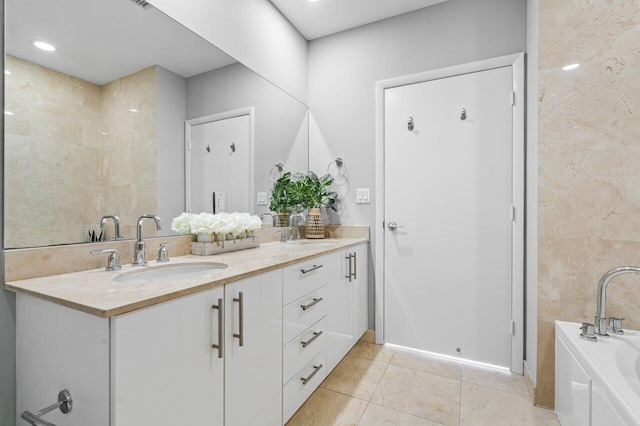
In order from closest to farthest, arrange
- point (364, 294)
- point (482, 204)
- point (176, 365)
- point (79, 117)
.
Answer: point (176, 365) → point (79, 117) → point (482, 204) → point (364, 294)

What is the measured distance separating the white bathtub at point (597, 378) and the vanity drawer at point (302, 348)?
1152 mm

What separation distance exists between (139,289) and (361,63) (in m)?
2.31

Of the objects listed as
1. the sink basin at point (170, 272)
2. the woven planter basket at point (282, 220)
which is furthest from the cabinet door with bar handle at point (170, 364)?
the woven planter basket at point (282, 220)

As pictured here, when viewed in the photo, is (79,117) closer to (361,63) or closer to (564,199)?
(361,63)

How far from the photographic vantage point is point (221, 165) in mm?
1854

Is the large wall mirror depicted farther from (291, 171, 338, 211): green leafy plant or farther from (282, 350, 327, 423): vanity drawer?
(282, 350, 327, 423): vanity drawer

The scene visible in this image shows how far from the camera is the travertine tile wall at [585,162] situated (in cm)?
145

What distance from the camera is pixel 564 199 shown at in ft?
5.15

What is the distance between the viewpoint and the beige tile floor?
1.55m

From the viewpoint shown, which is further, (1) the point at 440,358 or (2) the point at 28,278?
(1) the point at 440,358

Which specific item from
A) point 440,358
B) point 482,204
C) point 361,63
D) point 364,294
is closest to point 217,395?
point 364,294

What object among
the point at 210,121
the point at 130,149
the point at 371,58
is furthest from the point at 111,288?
the point at 371,58

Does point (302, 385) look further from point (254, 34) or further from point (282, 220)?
point (254, 34)

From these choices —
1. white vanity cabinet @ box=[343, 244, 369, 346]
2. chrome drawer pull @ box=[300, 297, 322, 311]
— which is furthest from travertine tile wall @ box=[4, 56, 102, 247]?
white vanity cabinet @ box=[343, 244, 369, 346]
